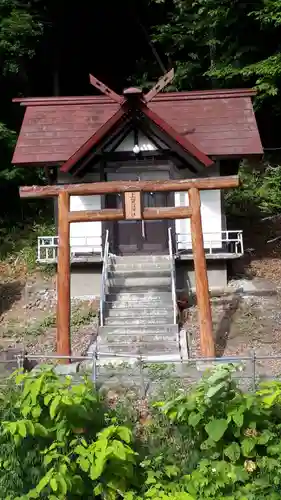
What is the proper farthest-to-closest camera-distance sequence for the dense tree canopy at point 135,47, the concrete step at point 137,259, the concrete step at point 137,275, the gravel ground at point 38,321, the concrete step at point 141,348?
the dense tree canopy at point 135,47 → the concrete step at point 137,259 → the concrete step at point 137,275 → the gravel ground at point 38,321 → the concrete step at point 141,348

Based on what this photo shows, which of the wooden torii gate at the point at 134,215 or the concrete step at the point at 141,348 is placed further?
the concrete step at the point at 141,348

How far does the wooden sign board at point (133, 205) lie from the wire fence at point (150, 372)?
2838 mm

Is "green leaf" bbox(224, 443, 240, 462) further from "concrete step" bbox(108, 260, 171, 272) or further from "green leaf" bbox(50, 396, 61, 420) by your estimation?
"concrete step" bbox(108, 260, 171, 272)

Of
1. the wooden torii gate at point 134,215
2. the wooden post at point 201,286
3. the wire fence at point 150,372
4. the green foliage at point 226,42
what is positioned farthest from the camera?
the green foliage at point 226,42

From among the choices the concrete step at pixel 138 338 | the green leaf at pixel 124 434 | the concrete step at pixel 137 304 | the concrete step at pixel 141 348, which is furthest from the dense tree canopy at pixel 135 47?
the green leaf at pixel 124 434

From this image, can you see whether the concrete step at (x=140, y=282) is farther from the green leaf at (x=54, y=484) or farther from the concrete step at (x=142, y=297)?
the green leaf at (x=54, y=484)

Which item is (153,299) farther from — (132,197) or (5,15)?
(5,15)

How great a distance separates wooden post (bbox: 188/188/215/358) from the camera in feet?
32.2

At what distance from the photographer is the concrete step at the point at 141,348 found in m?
10.4

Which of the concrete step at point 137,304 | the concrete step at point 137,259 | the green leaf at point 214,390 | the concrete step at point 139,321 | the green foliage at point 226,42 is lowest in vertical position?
the green leaf at point 214,390

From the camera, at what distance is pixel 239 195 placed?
2039 cm

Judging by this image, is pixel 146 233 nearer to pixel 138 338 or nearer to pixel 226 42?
pixel 138 338

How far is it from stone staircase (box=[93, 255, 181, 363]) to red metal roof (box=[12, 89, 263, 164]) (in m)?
3.42

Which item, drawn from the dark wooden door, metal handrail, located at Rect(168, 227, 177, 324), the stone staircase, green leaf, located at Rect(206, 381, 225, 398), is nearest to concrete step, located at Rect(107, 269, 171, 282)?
the stone staircase
